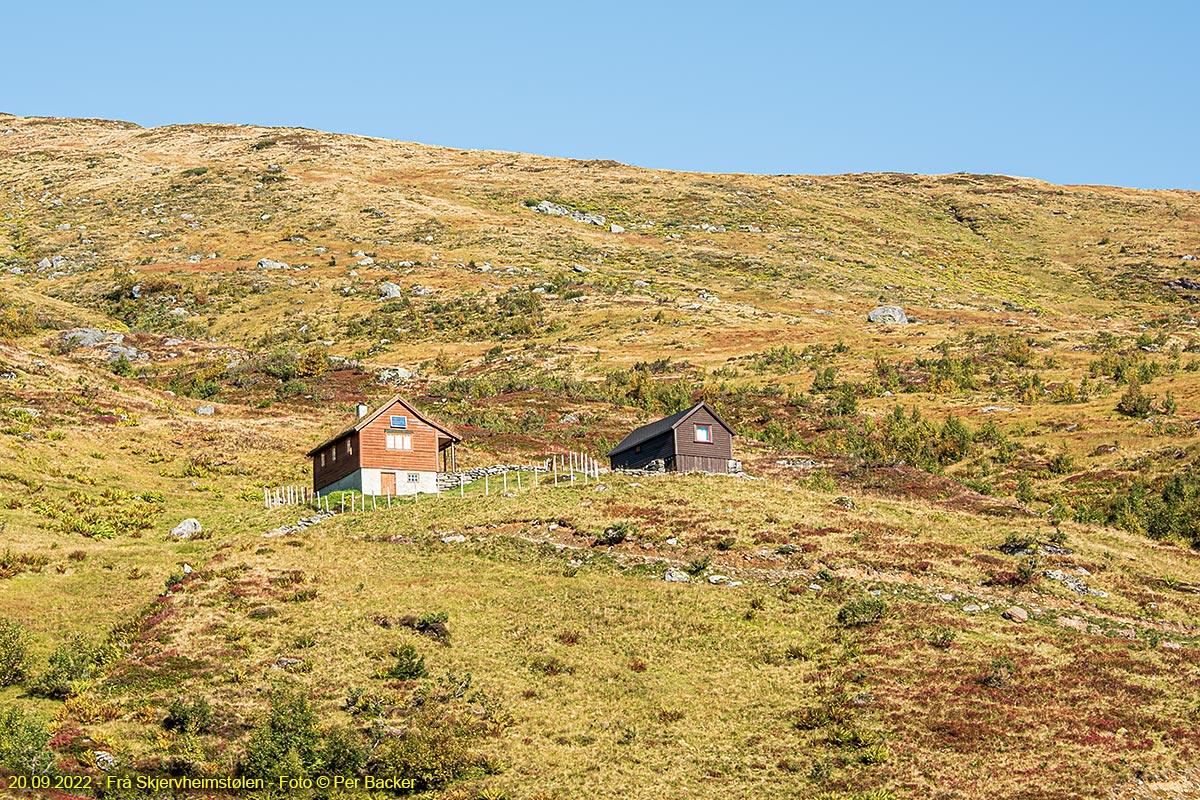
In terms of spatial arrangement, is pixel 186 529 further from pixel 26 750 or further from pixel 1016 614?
pixel 1016 614

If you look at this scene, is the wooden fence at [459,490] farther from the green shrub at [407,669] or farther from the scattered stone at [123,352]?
the scattered stone at [123,352]

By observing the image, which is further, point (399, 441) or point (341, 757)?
point (399, 441)

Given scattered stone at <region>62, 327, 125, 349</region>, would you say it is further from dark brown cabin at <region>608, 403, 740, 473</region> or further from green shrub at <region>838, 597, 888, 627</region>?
green shrub at <region>838, 597, 888, 627</region>

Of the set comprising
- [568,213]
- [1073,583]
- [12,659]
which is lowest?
[1073,583]

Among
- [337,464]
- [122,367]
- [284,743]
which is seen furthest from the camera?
[122,367]

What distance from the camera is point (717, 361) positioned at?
374ft

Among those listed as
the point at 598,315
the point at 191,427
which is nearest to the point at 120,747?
the point at 191,427

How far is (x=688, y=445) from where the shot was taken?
7019 centimetres

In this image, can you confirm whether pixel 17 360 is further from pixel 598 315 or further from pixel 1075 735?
pixel 1075 735

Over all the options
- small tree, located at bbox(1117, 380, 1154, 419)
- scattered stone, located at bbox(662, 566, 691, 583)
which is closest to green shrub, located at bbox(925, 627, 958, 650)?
scattered stone, located at bbox(662, 566, 691, 583)

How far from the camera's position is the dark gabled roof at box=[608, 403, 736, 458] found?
70.0 metres

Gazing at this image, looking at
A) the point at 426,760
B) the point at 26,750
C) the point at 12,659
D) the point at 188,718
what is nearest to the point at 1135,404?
the point at 426,760

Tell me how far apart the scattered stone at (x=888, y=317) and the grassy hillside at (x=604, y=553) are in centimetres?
209

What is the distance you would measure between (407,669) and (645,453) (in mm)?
36109
